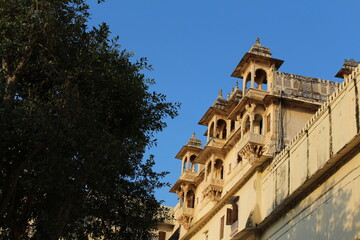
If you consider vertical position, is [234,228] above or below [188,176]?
below

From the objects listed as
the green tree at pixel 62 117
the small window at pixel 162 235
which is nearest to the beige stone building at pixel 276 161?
the green tree at pixel 62 117

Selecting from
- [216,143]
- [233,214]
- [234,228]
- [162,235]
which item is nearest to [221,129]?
[216,143]

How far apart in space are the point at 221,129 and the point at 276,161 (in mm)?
11275

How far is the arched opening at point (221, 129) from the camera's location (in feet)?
119

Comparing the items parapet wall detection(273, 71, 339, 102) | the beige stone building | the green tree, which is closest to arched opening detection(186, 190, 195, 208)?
the beige stone building

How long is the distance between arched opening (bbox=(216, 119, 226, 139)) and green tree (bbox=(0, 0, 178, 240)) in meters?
20.6

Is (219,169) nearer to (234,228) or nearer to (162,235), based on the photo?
(234,228)

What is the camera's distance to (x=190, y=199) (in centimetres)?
3953

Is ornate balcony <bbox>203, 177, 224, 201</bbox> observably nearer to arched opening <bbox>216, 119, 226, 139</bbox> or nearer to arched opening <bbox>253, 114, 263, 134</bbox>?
→ arched opening <bbox>216, 119, 226, 139</bbox>

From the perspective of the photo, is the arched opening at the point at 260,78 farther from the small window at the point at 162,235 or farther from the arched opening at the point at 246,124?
the small window at the point at 162,235

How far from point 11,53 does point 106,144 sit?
3.17m

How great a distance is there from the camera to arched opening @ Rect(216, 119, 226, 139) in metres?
36.3

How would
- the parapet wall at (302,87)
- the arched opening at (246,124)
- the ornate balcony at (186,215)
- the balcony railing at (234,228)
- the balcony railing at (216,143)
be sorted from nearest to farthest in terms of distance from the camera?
the balcony railing at (234,228)
the parapet wall at (302,87)
the arched opening at (246,124)
the balcony railing at (216,143)
the ornate balcony at (186,215)

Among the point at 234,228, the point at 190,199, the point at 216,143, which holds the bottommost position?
the point at 234,228
